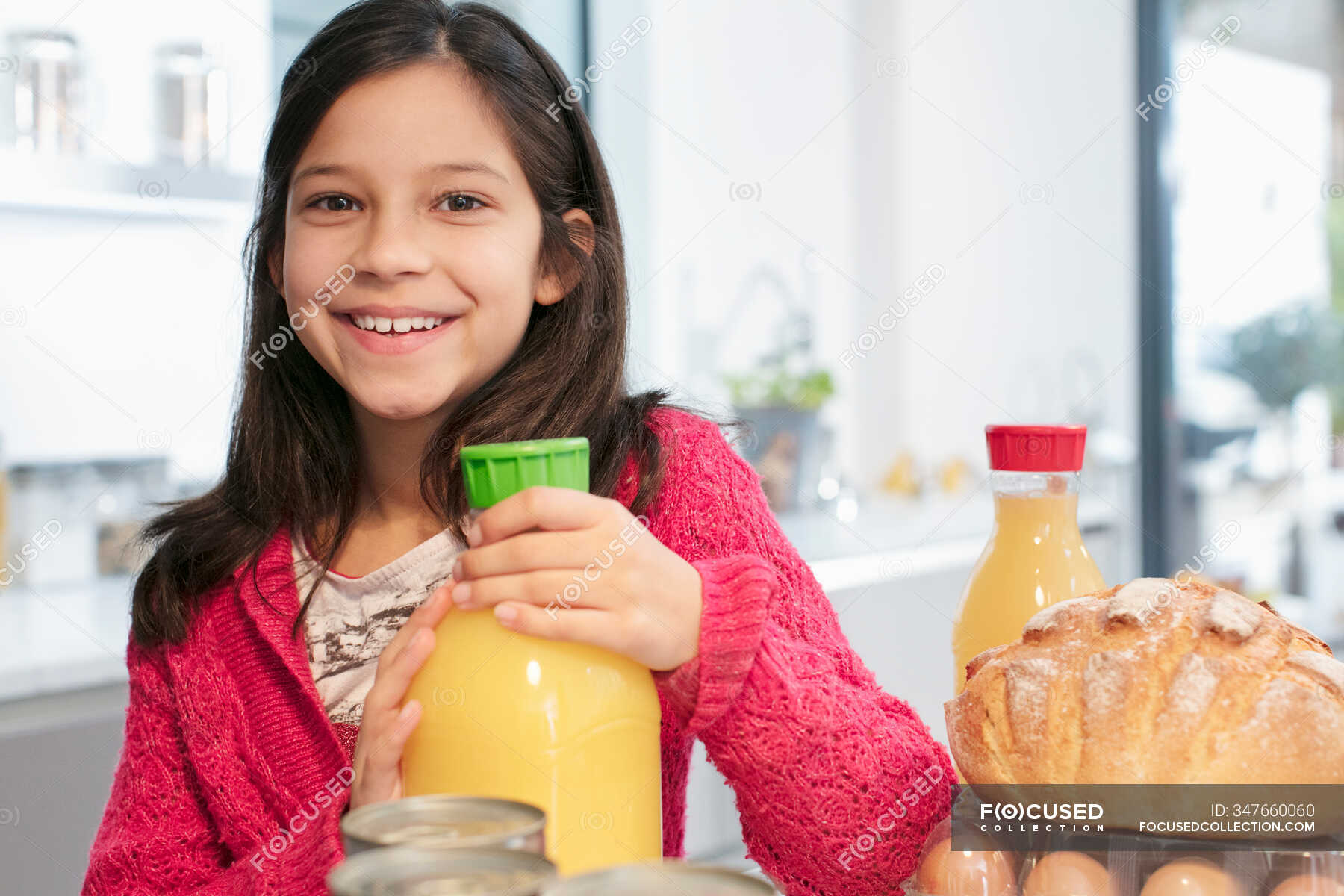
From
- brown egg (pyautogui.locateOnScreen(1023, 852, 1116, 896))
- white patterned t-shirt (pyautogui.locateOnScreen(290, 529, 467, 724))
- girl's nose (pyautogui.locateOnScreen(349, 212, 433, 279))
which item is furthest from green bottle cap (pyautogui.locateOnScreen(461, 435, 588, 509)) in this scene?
white patterned t-shirt (pyautogui.locateOnScreen(290, 529, 467, 724))

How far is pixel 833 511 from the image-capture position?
2.50 meters

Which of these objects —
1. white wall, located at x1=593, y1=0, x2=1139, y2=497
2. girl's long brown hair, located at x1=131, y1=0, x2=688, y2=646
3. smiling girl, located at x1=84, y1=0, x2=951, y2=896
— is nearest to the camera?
smiling girl, located at x1=84, y1=0, x2=951, y2=896

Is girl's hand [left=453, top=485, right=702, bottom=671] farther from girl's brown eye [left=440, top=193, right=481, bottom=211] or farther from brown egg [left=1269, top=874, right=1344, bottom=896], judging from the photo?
girl's brown eye [left=440, top=193, right=481, bottom=211]

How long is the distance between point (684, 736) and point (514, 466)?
0.94 feet

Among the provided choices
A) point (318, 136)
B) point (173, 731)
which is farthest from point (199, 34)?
point (173, 731)

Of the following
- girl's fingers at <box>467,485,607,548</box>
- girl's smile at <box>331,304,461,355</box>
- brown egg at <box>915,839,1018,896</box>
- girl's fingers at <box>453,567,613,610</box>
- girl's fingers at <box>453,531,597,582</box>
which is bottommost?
brown egg at <box>915,839,1018,896</box>

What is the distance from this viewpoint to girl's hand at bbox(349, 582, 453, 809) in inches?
20.2

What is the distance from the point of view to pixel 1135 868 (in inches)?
17.7

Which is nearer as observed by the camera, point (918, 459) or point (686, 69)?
point (686, 69)

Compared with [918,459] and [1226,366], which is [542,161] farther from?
[1226,366]

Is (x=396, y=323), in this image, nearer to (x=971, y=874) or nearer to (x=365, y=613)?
(x=365, y=613)

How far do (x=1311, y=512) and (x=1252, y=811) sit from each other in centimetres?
319

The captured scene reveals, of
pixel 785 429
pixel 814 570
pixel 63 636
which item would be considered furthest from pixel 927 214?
pixel 63 636

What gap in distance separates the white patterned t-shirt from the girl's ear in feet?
0.70
